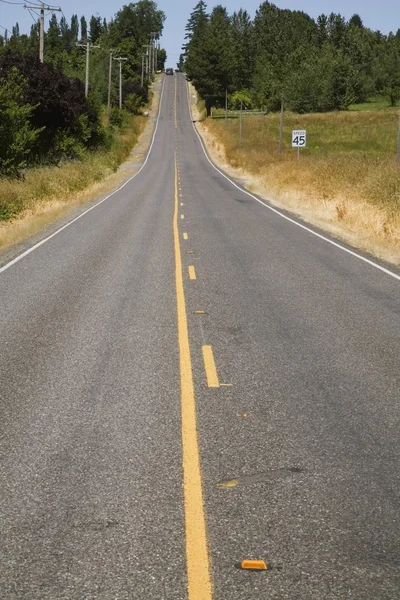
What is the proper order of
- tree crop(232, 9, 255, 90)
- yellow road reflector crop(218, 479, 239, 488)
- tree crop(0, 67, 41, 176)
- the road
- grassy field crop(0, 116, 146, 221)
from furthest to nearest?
tree crop(232, 9, 255, 90) → tree crop(0, 67, 41, 176) → grassy field crop(0, 116, 146, 221) → yellow road reflector crop(218, 479, 239, 488) → the road

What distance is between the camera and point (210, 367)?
7.52m

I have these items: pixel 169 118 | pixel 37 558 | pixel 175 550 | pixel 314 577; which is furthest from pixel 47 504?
pixel 169 118

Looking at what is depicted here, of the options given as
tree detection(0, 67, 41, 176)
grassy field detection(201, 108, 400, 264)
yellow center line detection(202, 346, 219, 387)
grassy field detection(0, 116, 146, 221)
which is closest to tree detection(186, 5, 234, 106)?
grassy field detection(201, 108, 400, 264)

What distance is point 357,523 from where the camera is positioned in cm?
424

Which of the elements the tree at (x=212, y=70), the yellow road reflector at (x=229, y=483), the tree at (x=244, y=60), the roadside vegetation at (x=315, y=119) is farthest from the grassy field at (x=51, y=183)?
the tree at (x=244, y=60)

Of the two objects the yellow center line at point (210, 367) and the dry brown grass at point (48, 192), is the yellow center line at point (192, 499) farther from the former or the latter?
the dry brown grass at point (48, 192)

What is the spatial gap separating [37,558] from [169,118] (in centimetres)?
11972

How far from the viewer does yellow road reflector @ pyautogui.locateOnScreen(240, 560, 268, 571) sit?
3.73 meters

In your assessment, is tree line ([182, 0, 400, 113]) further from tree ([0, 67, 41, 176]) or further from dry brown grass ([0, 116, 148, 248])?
tree ([0, 67, 41, 176])

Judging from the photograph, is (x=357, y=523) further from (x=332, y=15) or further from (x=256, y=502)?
(x=332, y=15)

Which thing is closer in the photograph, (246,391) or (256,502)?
(256,502)

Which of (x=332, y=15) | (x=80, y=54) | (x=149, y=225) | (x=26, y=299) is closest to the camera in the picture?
(x=26, y=299)

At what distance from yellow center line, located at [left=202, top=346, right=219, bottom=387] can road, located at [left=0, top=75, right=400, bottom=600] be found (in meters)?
0.03

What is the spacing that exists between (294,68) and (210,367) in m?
142
